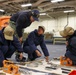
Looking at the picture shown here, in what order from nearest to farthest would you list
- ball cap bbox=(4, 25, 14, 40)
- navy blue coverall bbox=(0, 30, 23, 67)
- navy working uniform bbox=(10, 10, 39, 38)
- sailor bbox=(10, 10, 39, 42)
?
ball cap bbox=(4, 25, 14, 40)
navy blue coverall bbox=(0, 30, 23, 67)
sailor bbox=(10, 10, 39, 42)
navy working uniform bbox=(10, 10, 39, 38)

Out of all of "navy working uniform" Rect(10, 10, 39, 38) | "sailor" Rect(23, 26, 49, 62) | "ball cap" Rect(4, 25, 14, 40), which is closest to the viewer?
"ball cap" Rect(4, 25, 14, 40)

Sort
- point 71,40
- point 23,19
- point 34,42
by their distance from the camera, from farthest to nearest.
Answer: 1. point 34,42
2. point 23,19
3. point 71,40

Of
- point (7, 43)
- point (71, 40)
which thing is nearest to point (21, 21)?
point (7, 43)

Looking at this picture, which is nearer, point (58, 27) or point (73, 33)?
point (73, 33)

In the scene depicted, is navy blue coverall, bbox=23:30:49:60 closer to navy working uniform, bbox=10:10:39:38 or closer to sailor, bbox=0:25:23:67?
navy working uniform, bbox=10:10:39:38

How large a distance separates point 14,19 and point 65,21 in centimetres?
1290

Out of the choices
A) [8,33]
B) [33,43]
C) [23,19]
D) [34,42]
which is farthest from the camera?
[34,42]

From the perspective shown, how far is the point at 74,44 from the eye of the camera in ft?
10.4

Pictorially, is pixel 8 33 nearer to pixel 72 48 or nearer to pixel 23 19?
pixel 23 19

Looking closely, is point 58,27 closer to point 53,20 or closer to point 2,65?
point 53,20

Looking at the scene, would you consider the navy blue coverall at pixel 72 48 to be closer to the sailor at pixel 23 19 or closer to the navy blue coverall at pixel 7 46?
the sailor at pixel 23 19

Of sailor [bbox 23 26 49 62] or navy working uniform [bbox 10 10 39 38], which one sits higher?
navy working uniform [bbox 10 10 39 38]

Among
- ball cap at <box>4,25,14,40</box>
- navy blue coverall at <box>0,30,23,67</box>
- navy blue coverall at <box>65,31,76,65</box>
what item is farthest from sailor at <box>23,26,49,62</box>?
ball cap at <box>4,25,14,40</box>

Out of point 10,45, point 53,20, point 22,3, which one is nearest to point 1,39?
point 10,45
